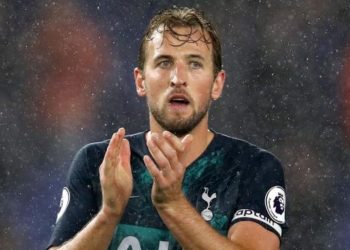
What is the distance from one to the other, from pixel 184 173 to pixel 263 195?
36 cm

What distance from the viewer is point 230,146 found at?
11.9ft

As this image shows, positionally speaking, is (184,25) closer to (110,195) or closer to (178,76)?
(178,76)

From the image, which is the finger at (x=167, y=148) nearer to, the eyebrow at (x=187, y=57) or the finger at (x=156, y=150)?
the finger at (x=156, y=150)

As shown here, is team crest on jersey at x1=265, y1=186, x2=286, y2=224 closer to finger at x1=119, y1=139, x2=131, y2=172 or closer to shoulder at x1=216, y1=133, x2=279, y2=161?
shoulder at x1=216, y1=133, x2=279, y2=161

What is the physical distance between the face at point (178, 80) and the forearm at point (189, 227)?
527 mm

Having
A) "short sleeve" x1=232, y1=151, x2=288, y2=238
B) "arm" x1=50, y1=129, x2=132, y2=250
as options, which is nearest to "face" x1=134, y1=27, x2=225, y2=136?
"short sleeve" x1=232, y1=151, x2=288, y2=238

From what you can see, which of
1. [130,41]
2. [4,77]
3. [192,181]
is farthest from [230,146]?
[4,77]

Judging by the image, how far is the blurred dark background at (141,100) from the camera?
18.5ft

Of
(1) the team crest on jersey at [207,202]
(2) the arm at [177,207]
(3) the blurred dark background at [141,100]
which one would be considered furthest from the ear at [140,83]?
(3) the blurred dark background at [141,100]

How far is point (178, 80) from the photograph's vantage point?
11.0 feet

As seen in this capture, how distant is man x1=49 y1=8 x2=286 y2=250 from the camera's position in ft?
10.8

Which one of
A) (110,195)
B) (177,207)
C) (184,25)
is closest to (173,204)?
(177,207)

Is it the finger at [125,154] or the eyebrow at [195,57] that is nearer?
the finger at [125,154]

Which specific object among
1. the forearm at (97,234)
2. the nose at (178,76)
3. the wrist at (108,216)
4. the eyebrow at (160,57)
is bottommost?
the forearm at (97,234)
